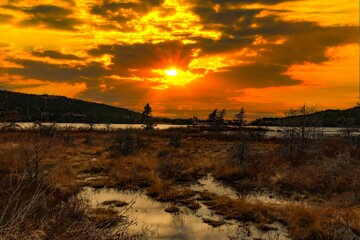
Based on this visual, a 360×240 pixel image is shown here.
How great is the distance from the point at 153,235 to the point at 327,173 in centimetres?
1281

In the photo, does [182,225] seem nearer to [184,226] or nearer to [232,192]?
[184,226]

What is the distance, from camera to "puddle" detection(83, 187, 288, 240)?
12828 mm

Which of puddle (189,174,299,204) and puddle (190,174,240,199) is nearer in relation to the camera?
puddle (189,174,299,204)

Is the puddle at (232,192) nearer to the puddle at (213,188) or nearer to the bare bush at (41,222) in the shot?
the puddle at (213,188)

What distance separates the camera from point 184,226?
13.9m

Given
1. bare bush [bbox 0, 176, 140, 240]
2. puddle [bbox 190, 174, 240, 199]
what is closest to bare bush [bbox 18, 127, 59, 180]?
bare bush [bbox 0, 176, 140, 240]

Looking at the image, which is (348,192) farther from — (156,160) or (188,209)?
(156,160)

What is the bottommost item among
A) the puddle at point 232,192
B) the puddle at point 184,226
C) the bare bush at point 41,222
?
the puddle at point 184,226

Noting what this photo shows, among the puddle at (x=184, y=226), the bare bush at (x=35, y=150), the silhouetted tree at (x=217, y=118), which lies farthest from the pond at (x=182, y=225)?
the silhouetted tree at (x=217, y=118)

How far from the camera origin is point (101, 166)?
1073 inches

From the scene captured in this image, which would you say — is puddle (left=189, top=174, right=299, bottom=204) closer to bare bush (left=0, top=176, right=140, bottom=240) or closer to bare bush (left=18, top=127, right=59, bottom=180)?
bare bush (left=0, top=176, right=140, bottom=240)

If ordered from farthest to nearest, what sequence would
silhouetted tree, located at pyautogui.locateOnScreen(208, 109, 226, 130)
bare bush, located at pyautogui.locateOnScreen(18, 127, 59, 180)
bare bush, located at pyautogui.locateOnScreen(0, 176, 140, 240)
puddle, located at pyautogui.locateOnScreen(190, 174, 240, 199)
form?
1. silhouetted tree, located at pyautogui.locateOnScreen(208, 109, 226, 130)
2. puddle, located at pyautogui.locateOnScreen(190, 174, 240, 199)
3. bare bush, located at pyautogui.locateOnScreen(18, 127, 59, 180)
4. bare bush, located at pyautogui.locateOnScreen(0, 176, 140, 240)

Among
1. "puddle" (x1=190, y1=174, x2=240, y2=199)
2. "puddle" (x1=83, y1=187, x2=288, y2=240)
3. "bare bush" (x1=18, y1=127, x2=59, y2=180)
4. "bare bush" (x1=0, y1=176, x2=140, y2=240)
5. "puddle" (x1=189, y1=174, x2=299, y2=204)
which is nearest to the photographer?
"bare bush" (x1=0, y1=176, x2=140, y2=240)

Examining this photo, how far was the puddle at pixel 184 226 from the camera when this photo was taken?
12828mm
